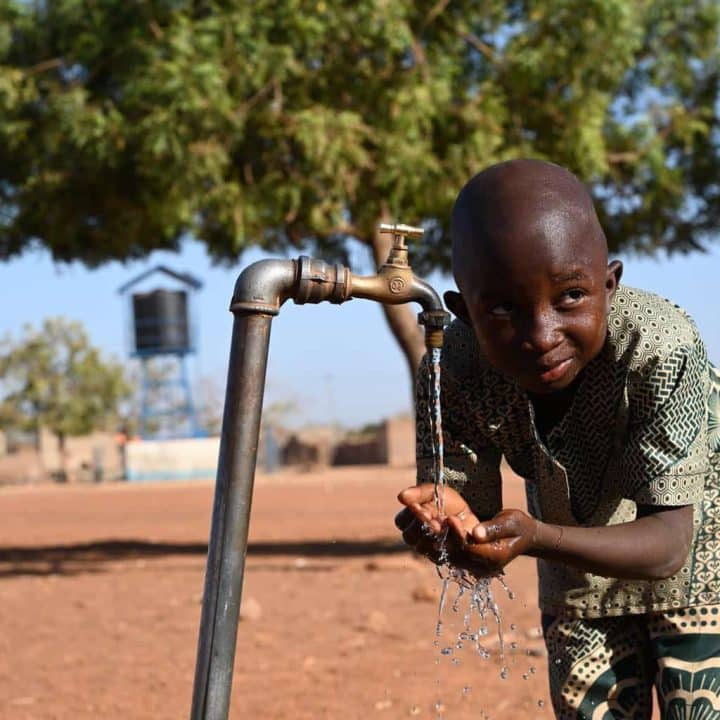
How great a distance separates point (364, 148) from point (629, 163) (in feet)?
7.33

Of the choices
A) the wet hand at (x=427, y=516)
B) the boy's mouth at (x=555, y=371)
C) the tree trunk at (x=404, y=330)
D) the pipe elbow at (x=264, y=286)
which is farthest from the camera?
the tree trunk at (x=404, y=330)

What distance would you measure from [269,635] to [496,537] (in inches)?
209

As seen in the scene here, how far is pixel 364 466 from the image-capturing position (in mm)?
43281

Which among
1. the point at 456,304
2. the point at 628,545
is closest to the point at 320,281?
the point at 456,304

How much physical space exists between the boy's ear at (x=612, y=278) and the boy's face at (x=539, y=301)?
0.07 m

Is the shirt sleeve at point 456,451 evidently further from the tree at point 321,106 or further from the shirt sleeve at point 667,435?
the tree at point 321,106

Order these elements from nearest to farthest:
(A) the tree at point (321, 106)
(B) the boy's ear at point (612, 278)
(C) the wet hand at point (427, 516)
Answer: (C) the wet hand at point (427, 516) → (B) the boy's ear at point (612, 278) → (A) the tree at point (321, 106)

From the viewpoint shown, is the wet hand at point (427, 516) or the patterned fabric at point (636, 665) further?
the patterned fabric at point (636, 665)

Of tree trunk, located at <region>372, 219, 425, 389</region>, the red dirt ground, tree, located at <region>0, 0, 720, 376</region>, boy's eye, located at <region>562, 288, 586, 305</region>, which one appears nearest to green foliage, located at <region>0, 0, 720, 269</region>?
tree, located at <region>0, 0, 720, 376</region>

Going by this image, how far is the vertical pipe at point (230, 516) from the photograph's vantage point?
2.25 metres

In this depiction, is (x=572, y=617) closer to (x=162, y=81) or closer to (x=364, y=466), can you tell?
(x=162, y=81)

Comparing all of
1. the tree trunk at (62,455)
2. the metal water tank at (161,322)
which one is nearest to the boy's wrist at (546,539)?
the metal water tank at (161,322)

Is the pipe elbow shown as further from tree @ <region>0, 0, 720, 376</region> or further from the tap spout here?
tree @ <region>0, 0, 720, 376</region>

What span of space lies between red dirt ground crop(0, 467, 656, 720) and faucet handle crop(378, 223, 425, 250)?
1652mm
